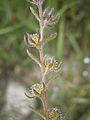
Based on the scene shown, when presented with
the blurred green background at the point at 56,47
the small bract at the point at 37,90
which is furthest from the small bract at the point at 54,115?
the blurred green background at the point at 56,47

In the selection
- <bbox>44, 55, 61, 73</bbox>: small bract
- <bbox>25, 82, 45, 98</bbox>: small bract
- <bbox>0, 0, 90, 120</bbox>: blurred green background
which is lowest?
<bbox>25, 82, 45, 98</bbox>: small bract

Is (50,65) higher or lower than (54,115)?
higher

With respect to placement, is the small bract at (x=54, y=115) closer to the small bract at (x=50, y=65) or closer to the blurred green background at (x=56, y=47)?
the small bract at (x=50, y=65)

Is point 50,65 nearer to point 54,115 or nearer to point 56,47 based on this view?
point 54,115

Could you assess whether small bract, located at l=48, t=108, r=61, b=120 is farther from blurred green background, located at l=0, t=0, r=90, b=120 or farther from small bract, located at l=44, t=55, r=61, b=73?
blurred green background, located at l=0, t=0, r=90, b=120

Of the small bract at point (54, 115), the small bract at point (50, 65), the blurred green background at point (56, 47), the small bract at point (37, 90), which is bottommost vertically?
the small bract at point (54, 115)

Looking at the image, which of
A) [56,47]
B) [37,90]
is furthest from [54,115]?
[56,47]

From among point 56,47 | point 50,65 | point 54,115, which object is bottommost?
point 54,115

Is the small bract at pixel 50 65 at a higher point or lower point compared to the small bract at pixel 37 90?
higher

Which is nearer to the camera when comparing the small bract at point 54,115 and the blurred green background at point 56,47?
the small bract at point 54,115

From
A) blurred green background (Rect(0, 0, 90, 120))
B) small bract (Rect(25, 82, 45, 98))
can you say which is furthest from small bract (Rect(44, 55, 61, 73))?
blurred green background (Rect(0, 0, 90, 120))
